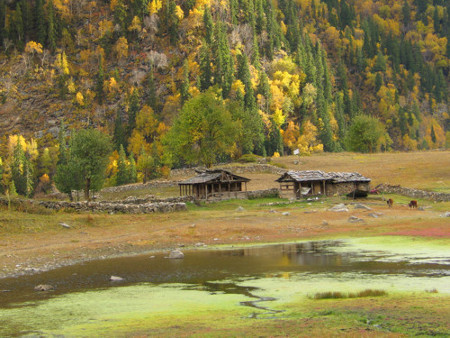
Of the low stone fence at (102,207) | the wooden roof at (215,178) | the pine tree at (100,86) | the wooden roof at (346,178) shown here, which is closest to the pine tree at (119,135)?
the pine tree at (100,86)

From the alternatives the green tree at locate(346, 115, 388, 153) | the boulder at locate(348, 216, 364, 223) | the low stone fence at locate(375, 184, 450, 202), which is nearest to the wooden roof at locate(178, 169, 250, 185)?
the low stone fence at locate(375, 184, 450, 202)

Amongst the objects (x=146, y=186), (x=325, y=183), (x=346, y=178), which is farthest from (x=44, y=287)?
(x=146, y=186)

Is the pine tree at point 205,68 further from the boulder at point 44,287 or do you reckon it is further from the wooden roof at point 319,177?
the boulder at point 44,287

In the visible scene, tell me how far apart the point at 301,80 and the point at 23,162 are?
350 feet

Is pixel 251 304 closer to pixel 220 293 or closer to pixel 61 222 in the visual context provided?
pixel 220 293

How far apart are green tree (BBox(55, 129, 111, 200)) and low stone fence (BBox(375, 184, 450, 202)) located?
4139 centimetres

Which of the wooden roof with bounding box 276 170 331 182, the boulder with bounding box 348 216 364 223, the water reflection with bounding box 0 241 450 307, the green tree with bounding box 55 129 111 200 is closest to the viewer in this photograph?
the water reflection with bounding box 0 241 450 307

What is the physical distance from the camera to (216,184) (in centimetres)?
7894

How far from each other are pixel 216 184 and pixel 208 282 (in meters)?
56.6

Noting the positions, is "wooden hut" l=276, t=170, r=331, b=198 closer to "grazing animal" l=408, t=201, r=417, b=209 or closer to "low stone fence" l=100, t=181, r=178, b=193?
"grazing animal" l=408, t=201, r=417, b=209

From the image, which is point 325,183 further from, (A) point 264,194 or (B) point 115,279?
(B) point 115,279

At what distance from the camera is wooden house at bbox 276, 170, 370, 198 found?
7312cm

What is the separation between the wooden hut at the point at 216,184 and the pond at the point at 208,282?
42695mm

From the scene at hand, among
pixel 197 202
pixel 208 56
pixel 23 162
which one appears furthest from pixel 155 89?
pixel 197 202
